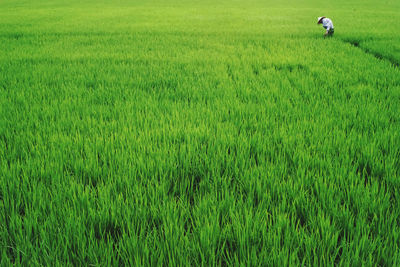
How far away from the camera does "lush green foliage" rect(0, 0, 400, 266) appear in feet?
2.78

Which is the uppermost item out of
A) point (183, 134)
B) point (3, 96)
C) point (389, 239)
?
point (3, 96)

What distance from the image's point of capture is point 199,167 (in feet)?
4.42

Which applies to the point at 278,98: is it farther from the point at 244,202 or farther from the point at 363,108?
the point at 244,202

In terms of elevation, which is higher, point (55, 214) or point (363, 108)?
point (363, 108)

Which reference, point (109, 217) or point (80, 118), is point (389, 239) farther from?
point (80, 118)

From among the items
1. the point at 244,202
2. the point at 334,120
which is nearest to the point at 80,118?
the point at 244,202

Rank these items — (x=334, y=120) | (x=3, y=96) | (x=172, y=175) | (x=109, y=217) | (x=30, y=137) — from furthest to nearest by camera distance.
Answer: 1. (x=3, y=96)
2. (x=334, y=120)
3. (x=30, y=137)
4. (x=172, y=175)
5. (x=109, y=217)

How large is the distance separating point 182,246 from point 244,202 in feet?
1.29

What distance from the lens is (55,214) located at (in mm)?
992

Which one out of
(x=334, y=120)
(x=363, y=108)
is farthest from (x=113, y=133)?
(x=363, y=108)

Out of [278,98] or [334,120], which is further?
[278,98]

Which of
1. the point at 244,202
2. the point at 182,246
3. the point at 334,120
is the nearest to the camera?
the point at 182,246

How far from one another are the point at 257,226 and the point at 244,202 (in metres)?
0.22

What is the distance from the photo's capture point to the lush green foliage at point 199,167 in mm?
847
